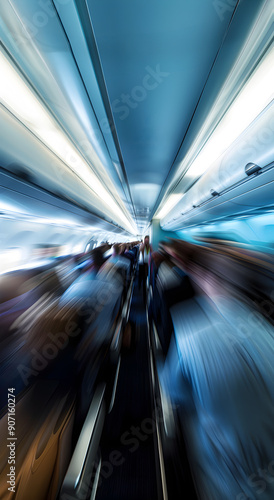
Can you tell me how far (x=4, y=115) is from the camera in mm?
724

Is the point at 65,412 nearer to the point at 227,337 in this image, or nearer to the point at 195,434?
the point at 195,434

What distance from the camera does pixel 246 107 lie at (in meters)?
0.80

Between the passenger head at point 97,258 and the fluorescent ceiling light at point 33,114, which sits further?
the passenger head at point 97,258

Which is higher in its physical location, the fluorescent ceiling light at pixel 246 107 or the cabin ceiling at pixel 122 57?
the cabin ceiling at pixel 122 57

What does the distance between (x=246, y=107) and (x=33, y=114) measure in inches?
43.3

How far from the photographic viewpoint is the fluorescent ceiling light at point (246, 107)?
2.09ft

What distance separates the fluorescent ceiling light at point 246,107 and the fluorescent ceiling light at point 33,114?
976mm

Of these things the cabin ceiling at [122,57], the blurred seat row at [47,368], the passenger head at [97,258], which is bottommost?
the blurred seat row at [47,368]

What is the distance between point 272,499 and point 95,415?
2.22ft

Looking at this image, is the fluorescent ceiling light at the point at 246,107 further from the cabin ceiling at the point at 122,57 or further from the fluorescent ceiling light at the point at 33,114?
the fluorescent ceiling light at the point at 33,114

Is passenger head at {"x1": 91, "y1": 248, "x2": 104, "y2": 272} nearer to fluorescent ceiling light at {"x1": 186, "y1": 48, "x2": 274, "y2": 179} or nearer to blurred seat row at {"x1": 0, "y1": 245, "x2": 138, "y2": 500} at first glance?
blurred seat row at {"x1": 0, "y1": 245, "x2": 138, "y2": 500}

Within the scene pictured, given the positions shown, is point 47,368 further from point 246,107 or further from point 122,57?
point 246,107

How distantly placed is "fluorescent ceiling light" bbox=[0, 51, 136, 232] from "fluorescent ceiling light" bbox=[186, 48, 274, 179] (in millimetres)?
976

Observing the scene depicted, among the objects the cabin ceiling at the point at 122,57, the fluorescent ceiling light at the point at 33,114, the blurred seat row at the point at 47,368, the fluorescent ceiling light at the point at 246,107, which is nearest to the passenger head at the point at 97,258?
the blurred seat row at the point at 47,368
